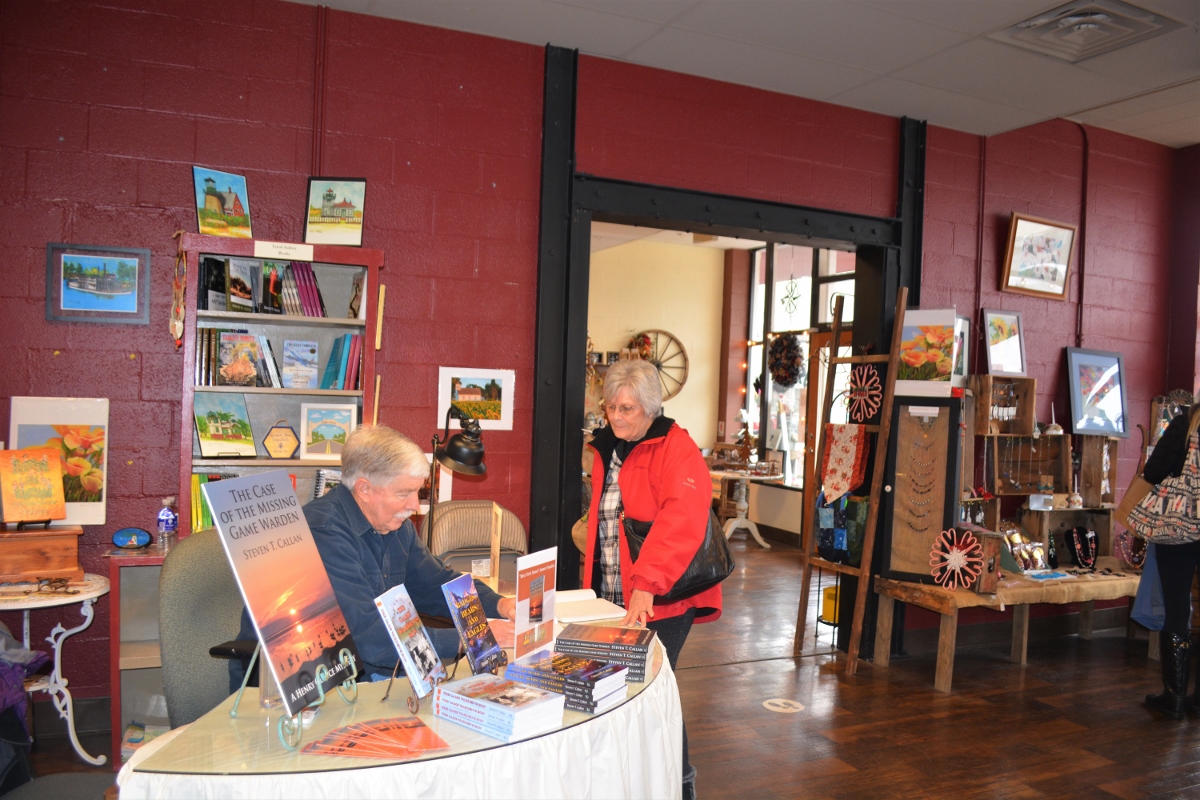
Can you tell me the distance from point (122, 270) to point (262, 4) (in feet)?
4.44

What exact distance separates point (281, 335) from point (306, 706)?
2397 mm

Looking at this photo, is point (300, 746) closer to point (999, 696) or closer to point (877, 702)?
point (877, 702)

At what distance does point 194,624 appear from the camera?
2.13 m

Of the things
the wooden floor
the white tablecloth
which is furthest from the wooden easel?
the white tablecloth

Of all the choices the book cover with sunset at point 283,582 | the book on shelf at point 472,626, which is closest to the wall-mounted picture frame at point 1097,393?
the book on shelf at point 472,626

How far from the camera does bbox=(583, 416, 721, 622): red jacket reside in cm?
273

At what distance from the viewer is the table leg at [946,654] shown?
4.61 meters

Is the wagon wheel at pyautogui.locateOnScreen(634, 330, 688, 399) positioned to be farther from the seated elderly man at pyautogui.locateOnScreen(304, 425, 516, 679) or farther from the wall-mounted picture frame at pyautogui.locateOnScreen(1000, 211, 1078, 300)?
the seated elderly man at pyautogui.locateOnScreen(304, 425, 516, 679)

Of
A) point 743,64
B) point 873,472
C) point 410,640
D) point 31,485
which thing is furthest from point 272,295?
point 873,472

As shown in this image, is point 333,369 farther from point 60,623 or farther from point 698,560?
point 698,560

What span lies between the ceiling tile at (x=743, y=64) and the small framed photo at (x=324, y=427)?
2383mm

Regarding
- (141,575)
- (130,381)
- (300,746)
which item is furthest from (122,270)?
(300,746)

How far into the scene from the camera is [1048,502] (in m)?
5.60

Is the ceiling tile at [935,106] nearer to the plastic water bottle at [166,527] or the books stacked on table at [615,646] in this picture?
the books stacked on table at [615,646]
